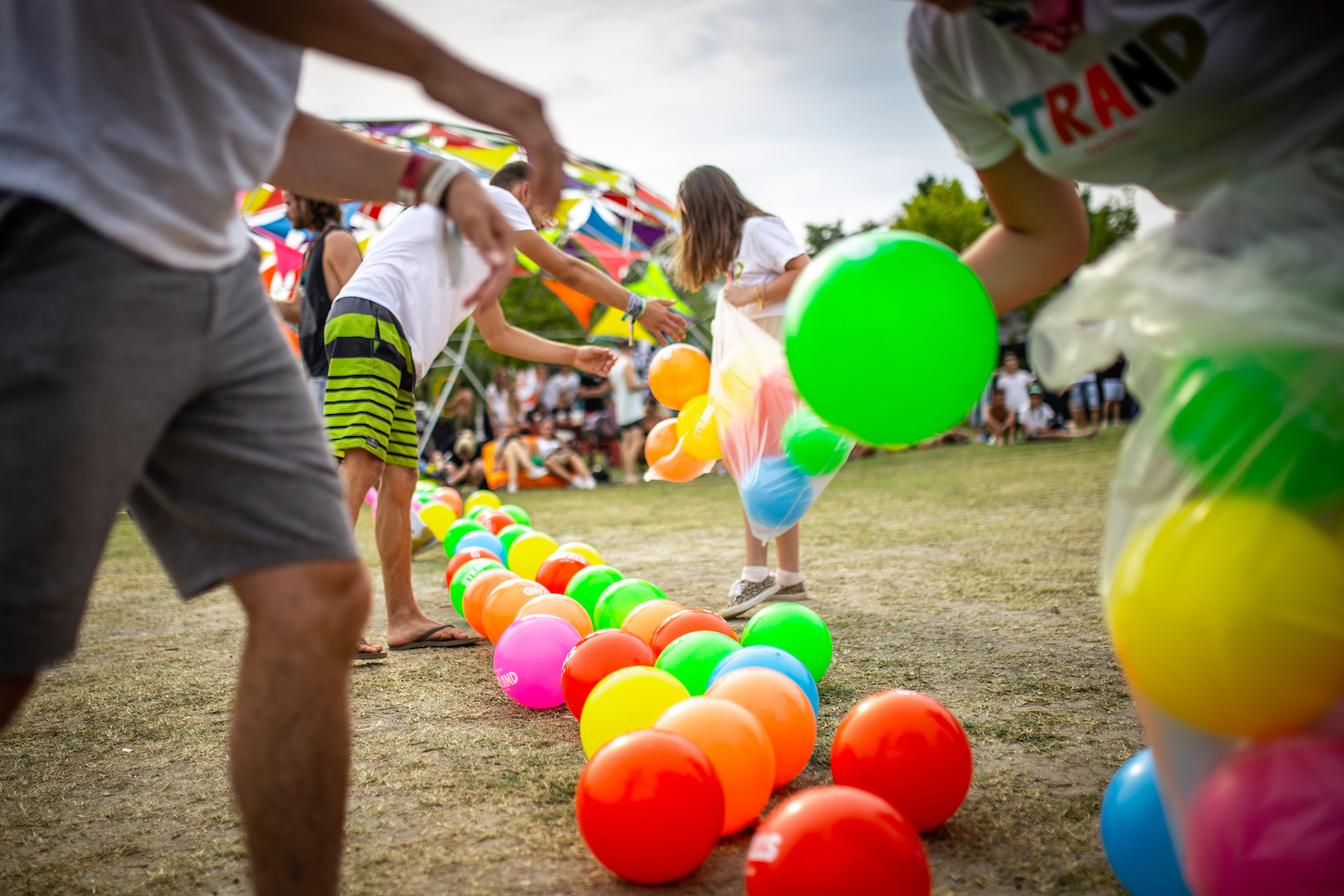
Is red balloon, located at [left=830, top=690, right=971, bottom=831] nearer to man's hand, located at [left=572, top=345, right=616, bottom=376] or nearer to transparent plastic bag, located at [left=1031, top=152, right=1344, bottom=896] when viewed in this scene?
transparent plastic bag, located at [left=1031, top=152, right=1344, bottom=896]

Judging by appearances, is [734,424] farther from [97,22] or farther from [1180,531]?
[97,22]

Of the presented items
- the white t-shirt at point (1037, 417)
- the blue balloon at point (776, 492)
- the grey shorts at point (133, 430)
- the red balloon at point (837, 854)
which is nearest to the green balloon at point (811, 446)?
the blue balloon at point (776, 492)

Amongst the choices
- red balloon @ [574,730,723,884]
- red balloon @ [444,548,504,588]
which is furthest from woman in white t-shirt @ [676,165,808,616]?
red balloon @ [574,730,723,884]

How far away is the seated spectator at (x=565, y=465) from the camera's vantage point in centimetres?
1248

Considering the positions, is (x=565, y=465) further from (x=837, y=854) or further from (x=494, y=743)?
(x=837, y=854)

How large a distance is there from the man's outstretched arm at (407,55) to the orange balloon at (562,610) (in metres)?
1.94

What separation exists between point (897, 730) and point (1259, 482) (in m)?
0.91

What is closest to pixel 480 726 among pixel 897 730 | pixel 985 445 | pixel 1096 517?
pixel 897 730

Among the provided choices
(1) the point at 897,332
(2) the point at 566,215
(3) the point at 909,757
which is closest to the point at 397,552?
(3) the point at 909,757

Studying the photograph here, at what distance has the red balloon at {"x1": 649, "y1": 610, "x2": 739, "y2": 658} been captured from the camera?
2.79 metres

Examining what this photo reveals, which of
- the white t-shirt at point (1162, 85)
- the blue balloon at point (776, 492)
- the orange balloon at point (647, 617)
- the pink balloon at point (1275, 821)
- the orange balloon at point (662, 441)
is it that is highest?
the white t-shirt at point (1162, 85)

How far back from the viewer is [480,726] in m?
2.67

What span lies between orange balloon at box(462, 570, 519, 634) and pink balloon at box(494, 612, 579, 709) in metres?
0.77

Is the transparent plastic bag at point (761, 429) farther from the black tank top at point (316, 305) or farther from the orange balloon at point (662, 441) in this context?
the black tank top at point (316, 305)
